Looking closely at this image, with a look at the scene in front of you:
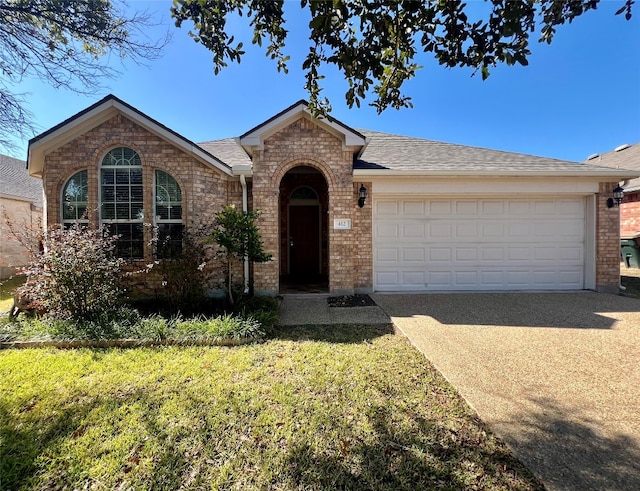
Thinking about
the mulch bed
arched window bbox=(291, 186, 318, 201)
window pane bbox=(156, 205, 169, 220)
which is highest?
arched window bbox=(291, 186, 318, 201)

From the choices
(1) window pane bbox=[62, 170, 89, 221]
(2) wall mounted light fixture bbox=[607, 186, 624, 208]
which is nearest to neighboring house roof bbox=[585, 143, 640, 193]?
(2) wall mounted light fixture bbox=[607, 186, 624, 208]

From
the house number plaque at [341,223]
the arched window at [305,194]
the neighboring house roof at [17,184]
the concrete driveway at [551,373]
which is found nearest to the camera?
the concrete driveway at [551,373]

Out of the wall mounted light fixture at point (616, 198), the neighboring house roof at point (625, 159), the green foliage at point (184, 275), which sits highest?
the neighboring house roof at point (625, 159)

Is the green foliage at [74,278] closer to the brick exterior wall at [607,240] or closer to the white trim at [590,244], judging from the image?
the white trim at [590,244]

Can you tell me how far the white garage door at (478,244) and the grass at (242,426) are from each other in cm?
414

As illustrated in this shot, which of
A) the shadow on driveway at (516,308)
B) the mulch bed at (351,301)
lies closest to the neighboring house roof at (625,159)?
the shadow on driveway at (516,308)

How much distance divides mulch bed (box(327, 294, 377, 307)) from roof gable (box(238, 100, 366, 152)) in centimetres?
373

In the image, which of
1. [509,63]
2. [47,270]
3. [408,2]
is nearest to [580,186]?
[509,63]

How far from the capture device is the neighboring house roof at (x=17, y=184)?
1193 cm

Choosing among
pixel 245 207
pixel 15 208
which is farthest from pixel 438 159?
pixel 15 208

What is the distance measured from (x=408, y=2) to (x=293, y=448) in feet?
13.9

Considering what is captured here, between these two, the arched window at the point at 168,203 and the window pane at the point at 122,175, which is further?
the arched window at the point at 168,203

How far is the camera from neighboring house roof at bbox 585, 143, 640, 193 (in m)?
12.6

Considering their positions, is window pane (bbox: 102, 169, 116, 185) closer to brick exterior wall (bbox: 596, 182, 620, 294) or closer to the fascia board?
the fascia board
